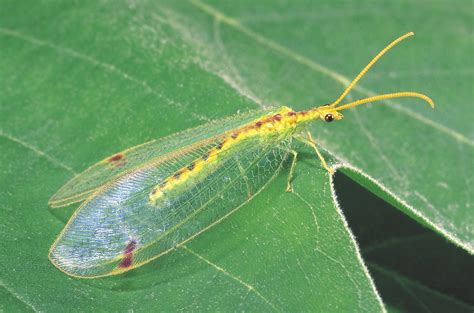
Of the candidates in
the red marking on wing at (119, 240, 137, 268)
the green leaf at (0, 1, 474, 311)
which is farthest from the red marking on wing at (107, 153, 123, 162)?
the red marking on wing at (119, 240, 137, 268)

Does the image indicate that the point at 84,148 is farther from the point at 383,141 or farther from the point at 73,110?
the point at 383,141

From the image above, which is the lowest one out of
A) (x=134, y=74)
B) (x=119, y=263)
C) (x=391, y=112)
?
(x=119, y=263)

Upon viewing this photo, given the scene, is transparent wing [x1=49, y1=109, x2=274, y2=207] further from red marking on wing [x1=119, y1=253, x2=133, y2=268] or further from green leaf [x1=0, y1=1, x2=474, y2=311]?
red marking on wing [x1=119, y1=253, x2=133, y2=268]

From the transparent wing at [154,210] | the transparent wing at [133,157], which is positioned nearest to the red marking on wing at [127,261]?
the transparent wing at [154,210]

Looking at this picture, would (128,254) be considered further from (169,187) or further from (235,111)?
(235,111)

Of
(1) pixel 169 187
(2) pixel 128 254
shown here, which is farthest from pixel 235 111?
(2) pixel 128 254

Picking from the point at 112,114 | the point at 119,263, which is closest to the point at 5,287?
the point at 119,263

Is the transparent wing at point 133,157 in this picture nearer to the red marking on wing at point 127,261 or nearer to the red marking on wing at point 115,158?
the red marking on wing at point 115,158
